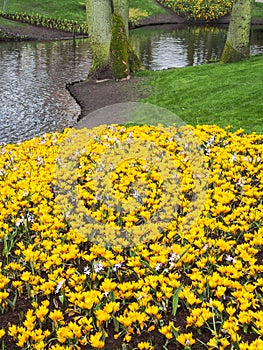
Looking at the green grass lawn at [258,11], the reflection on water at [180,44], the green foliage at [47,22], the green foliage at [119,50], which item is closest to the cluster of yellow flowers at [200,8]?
the green grass lawn at [258,11]

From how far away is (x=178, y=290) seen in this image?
3867 millimetres

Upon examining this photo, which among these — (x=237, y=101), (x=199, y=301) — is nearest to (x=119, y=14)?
(x=237, y=101)

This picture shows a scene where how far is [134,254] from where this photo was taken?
460 cm

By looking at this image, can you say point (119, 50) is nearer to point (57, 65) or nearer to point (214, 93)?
point (214, 93)

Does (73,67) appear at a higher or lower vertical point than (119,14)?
lower

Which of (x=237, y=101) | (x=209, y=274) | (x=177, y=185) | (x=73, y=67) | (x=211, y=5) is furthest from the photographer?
(x=211, y=5)

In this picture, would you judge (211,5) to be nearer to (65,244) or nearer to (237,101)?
(237,101)

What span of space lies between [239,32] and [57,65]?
9.51 metres

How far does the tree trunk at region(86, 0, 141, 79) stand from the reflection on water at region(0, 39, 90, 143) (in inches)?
67.4

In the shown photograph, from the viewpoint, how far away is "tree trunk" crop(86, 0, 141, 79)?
51.5 feet

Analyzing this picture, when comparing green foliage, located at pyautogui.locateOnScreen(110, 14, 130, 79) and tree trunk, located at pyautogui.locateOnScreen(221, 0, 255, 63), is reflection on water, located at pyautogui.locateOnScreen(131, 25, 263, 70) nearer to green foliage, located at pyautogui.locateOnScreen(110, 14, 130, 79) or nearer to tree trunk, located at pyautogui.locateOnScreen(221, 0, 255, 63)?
green foliage, located at pyautogui.locateOnScreen(110, 14, 130, 79)

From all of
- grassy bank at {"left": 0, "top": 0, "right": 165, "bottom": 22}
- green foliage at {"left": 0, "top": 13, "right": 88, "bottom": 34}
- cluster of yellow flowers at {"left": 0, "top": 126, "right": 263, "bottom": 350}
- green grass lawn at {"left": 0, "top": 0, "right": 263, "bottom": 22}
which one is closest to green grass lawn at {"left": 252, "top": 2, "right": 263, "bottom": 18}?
green grass lawn at {"left": 0, "top": 0, "right": 263, "bottom": 22}

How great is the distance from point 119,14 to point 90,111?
450cm

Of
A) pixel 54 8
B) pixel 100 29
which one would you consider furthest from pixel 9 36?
pixel 100 29
